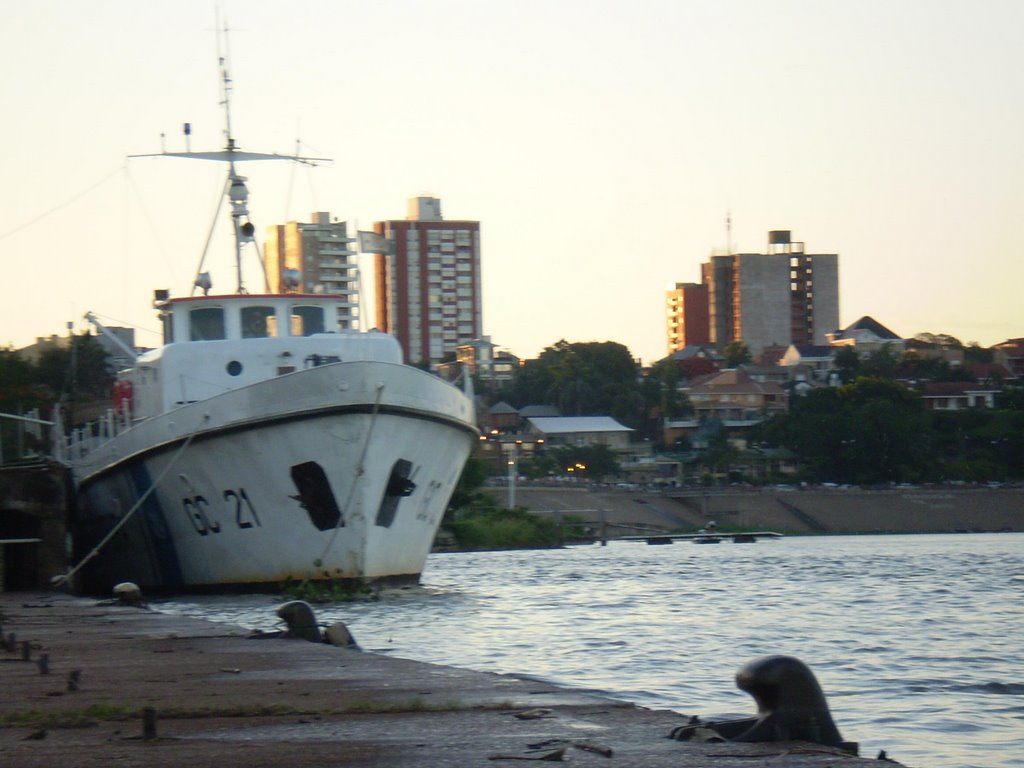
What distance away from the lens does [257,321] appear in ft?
85.0

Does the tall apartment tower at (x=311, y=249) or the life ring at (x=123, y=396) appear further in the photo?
the tall apartment tower at (x=311, y=249)

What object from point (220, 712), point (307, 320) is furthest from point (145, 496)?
point (220, 712)

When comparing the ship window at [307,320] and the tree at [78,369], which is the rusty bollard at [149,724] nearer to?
the ship window at [307,320]

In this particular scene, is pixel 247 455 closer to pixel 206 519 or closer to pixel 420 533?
pixel 206 519

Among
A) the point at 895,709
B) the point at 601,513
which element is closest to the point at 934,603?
the point at 895,709

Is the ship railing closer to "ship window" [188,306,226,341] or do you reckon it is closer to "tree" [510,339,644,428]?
"ship window" [188,306,226,341]

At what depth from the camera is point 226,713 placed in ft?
26.0

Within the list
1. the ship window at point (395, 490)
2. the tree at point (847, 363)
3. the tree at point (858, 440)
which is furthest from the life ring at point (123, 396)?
the tree at point (847, 363)

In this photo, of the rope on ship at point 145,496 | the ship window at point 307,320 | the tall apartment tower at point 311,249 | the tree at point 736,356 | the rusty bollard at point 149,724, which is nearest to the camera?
the rusty bollard at point 149,724

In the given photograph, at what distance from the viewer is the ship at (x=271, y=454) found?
71.2 feet

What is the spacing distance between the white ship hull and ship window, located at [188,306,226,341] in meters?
2.28

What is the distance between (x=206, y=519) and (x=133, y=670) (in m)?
12.7

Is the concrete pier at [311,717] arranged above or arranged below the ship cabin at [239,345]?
below

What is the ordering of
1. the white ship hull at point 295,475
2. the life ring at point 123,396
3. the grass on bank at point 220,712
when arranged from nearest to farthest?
1. the grass on bank at point 220,712
2. the white ship hull at point 295,475
3. the life ring at point 123,396
